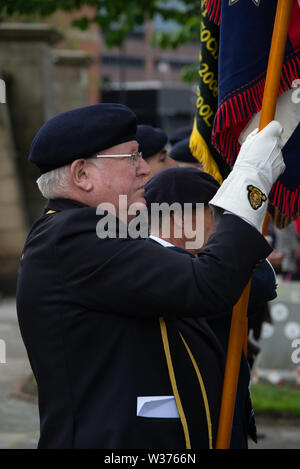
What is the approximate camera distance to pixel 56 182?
216 cm

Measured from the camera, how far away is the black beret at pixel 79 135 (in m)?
2.11

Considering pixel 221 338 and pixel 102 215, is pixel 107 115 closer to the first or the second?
pixel 102 215

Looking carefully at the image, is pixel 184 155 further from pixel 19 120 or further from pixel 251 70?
pixel 19 120

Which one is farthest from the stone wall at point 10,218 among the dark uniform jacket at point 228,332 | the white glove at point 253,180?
the white glove at point 253,180

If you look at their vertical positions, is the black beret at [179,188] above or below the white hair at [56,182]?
below

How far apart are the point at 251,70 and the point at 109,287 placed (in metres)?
1.00

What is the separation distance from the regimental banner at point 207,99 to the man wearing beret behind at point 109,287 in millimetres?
891

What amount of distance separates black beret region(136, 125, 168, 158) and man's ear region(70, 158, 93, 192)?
216 centimetres

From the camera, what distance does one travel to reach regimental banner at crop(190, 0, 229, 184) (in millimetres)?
2984

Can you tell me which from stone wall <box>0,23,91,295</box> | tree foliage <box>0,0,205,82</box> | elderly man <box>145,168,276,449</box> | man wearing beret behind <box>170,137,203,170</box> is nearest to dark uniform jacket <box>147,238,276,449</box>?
elderly man <box>145,168,276,449</box>

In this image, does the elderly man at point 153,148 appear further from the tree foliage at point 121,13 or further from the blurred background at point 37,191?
the tree foliage at point 121,13

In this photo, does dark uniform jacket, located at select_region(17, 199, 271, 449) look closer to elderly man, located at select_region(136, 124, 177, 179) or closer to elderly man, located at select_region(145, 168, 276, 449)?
elderly man, located at select_region(145, 168, 276, 449)
